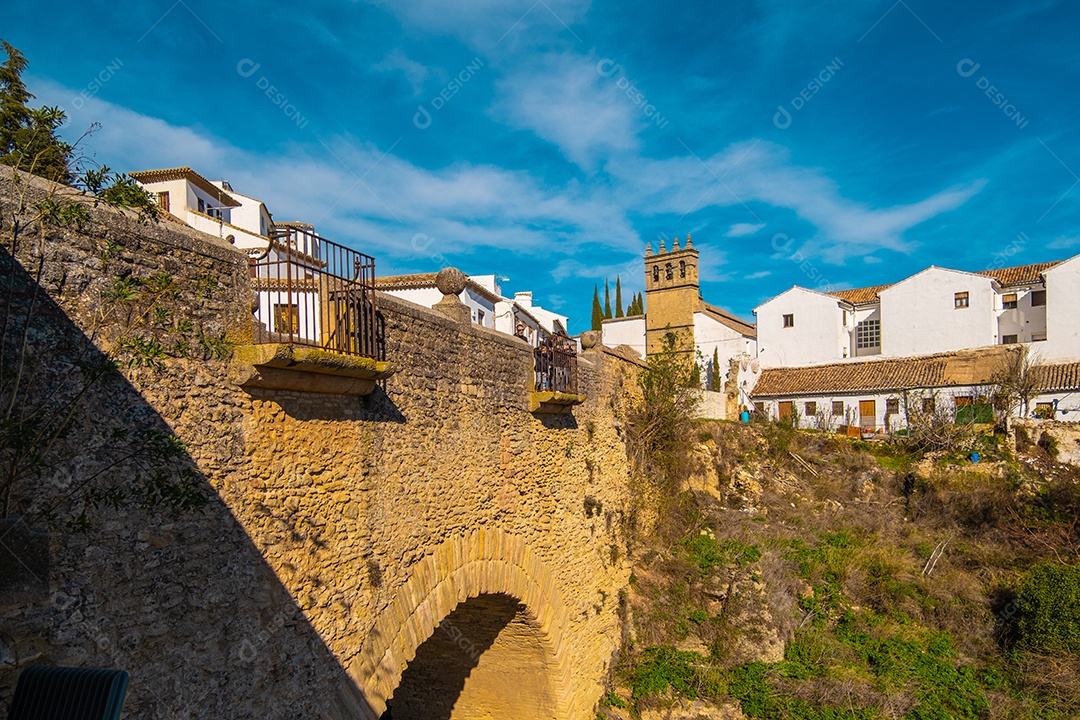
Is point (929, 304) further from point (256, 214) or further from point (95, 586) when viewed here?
point (95, 586)

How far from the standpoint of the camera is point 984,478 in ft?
61.4

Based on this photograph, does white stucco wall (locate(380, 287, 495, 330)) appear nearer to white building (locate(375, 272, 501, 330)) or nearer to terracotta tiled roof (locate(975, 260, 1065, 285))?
white building (locate(375, 272, 501, 330))

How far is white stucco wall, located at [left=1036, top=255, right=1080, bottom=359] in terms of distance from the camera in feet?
80.7

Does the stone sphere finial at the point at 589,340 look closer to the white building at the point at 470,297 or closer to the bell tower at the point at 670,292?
the white building at the point at 470,297

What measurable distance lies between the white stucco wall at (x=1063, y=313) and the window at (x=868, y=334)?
250 inches

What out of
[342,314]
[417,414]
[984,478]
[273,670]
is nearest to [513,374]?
[417,414]

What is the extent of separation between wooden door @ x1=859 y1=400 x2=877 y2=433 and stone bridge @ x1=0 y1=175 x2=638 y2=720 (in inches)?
768

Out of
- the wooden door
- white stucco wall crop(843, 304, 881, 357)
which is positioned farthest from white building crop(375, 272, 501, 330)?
white stucco wall crop(843, 304, 881, 357)

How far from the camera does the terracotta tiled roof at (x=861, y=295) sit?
3134 cm

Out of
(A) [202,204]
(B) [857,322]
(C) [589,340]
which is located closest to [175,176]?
(A) [202,204]

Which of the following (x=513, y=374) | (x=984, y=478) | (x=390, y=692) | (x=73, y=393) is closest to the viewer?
(x=73, y=393)

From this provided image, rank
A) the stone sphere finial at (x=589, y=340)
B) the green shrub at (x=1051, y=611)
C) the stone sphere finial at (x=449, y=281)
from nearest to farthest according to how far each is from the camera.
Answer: the stone sphere finial at (x=449, y=281), the green shrub at (x=1051, y=611), the stone sphere finial at (x=589, y=340)

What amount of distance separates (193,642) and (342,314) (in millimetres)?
2692

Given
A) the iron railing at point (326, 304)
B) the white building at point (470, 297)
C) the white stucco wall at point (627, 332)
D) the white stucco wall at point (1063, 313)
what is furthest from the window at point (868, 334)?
the iron railing at point (326, 304)
